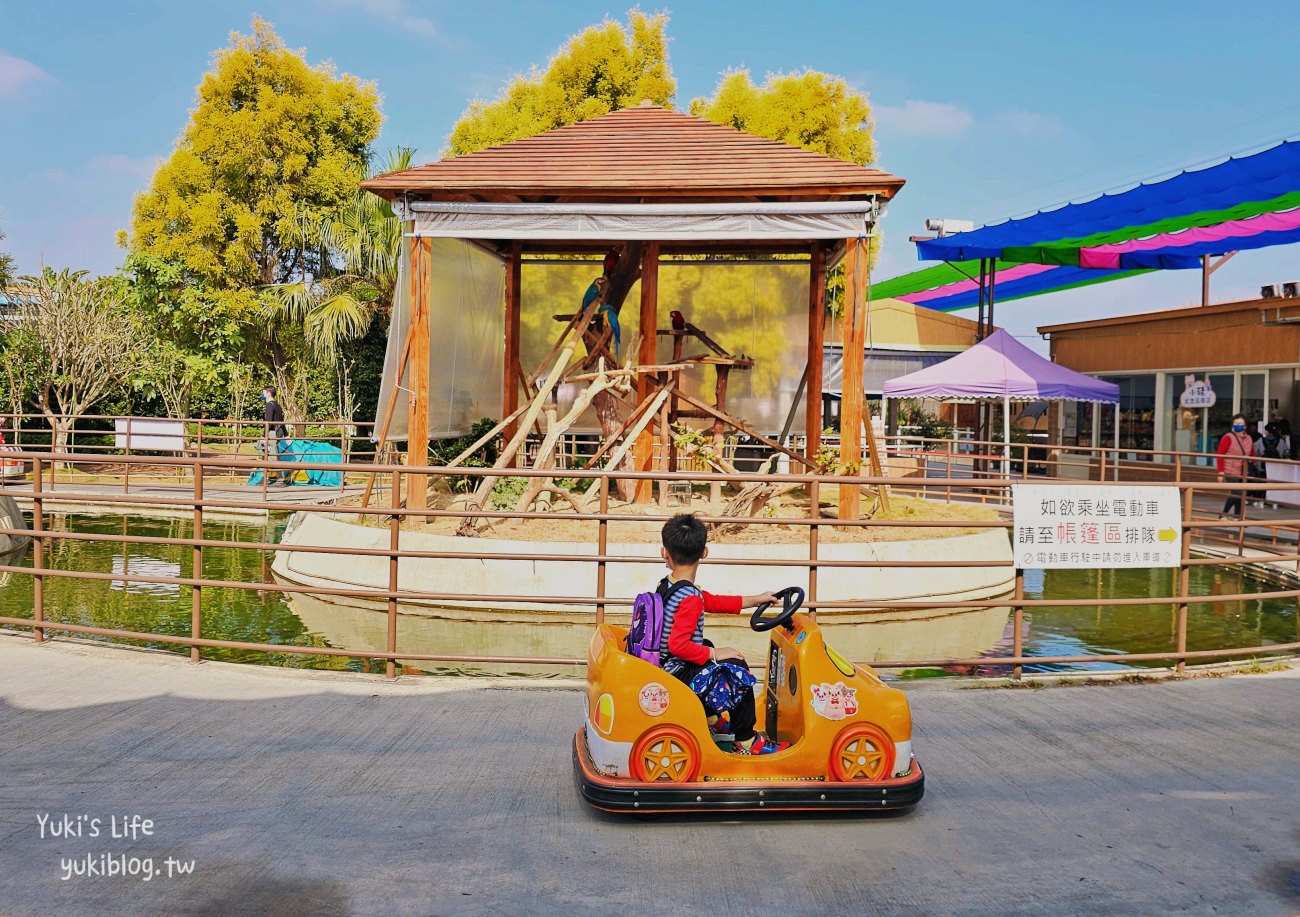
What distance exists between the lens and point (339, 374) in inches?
1033

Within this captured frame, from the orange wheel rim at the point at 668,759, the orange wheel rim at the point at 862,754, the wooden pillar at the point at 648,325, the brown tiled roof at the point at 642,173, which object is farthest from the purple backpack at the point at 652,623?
the wooden pillar at the point at 648,325

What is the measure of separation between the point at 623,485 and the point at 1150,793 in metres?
9.42

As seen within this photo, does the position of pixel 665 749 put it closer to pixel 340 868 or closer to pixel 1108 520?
pixel 340 868

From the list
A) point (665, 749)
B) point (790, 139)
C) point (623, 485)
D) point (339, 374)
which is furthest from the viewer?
point (790, 139)

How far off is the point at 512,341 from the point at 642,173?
347cm

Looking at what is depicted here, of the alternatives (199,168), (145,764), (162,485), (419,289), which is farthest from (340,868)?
(199,168)

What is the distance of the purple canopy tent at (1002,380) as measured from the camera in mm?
18609

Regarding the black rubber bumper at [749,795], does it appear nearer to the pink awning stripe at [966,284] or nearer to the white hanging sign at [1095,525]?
the white hanging sign at [1095,525]

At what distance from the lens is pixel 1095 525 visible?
6805 millimetres

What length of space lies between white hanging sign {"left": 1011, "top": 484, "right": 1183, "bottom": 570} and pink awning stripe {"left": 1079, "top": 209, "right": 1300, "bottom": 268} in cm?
1284

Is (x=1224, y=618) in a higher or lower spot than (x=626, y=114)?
lower

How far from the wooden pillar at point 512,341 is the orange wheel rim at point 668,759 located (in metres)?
11.3

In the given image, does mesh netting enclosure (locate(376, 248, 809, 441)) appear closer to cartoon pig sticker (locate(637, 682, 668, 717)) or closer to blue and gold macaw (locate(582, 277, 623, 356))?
blue and gold macaw (locate(582, 277, 623, 356))

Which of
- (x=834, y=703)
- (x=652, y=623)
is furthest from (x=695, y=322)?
(x=834, y=703)
